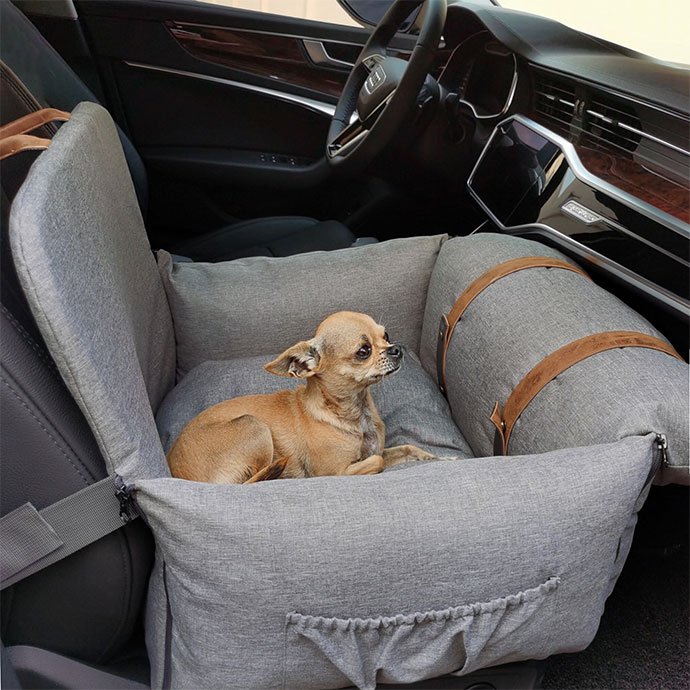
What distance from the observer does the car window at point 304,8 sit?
7.04 ft

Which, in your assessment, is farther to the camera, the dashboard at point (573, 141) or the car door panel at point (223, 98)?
the car door panel at point (223, 98)

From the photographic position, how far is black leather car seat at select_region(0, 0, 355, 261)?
140 cm

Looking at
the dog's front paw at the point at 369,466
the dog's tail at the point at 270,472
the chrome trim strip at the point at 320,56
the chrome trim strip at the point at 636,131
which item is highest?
the chrome trim strip at the point at 320,56

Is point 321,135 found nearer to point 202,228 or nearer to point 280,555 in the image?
point 202,228

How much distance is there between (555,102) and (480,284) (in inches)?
18.7

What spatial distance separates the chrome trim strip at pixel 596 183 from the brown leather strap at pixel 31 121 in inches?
41.6

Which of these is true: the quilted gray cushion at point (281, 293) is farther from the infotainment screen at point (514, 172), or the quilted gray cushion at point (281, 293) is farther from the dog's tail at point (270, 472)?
the dog's tail at point (270, 472)

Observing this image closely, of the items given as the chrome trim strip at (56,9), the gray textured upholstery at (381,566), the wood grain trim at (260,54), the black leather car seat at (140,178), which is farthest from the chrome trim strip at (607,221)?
the chrome trim strip at (56,9)

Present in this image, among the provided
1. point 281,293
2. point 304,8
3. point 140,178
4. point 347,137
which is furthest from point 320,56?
point 281,293

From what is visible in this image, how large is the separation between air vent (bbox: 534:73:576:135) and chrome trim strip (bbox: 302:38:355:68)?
32.3 inches

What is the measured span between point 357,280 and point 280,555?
2.99 ft

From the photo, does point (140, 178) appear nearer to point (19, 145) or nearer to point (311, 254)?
point (311, 254)

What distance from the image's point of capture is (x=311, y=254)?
173cm

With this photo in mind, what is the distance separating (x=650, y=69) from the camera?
1398mm
